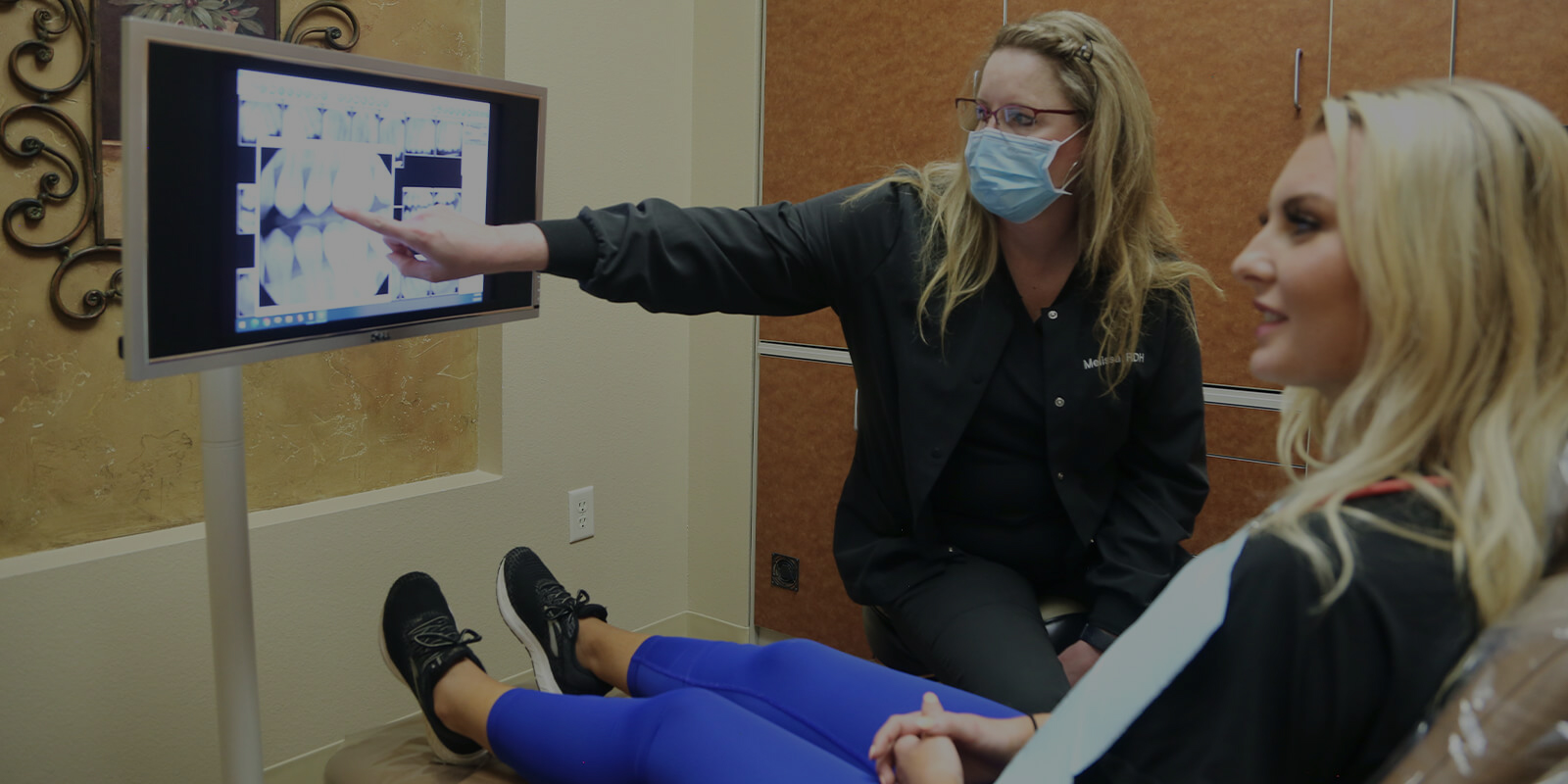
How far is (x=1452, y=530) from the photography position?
2.65 ft

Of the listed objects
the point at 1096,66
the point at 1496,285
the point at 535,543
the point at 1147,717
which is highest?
the point at 1096,66

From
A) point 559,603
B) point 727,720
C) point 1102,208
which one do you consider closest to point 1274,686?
point 727,720

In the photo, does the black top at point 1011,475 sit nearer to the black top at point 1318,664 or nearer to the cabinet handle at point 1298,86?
the cabinet handle at point 1298,86

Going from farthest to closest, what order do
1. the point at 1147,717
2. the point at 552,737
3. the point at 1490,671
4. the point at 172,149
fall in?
the point at 552,737 → the point at 172,149 → the point at 1147,717 → the point at 1490,671

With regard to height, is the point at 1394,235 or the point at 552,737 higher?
the point at 1394,235

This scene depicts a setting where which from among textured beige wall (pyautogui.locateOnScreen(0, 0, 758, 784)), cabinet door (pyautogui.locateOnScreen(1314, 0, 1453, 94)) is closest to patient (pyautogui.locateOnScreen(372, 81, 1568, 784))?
cabinet door (pyautogui.locateOnScreen(1314, 0, 1453, 94))

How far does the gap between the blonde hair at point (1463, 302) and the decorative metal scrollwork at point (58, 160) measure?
6.28 ft

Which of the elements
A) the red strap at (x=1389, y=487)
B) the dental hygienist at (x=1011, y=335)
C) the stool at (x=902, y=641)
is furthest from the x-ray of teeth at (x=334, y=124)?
the red strap at (x=1389, y=487)

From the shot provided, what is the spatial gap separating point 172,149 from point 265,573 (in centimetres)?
116

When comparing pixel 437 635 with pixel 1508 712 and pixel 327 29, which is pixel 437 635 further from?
pixel 1508 712

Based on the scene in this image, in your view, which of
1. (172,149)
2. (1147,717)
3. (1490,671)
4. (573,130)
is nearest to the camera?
(1490,671)

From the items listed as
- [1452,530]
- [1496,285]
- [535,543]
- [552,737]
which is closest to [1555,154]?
[1496,285]

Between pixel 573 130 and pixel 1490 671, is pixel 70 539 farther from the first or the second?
pixel 1490 671

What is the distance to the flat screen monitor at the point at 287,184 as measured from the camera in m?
1.20
